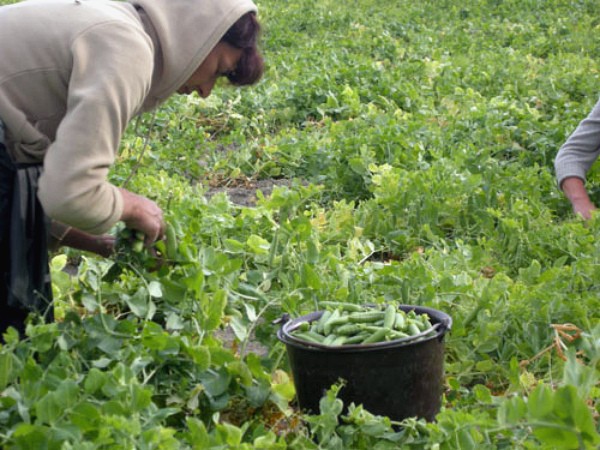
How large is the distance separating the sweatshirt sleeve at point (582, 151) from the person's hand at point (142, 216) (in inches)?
95.2

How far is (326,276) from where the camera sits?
3803mm

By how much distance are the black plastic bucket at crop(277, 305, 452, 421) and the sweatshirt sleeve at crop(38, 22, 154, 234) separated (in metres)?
0.72

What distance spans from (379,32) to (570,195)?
27.2 feet

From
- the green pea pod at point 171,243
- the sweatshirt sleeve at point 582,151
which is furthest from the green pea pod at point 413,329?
the sweatshirt sleeve at point 582,151

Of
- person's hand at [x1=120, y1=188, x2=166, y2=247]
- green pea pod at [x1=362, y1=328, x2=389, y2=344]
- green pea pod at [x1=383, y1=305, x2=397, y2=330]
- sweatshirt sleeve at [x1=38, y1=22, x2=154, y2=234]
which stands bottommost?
green pea pod at [x1=362, y1=328, x2=389, y2=344]

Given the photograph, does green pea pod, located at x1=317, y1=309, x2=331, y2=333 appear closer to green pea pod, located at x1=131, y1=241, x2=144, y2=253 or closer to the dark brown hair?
green pea pod, located at x1=131, y1=241, x2=144, y2=253

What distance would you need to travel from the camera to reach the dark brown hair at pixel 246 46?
2971mm

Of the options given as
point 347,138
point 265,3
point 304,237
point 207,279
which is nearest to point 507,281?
point 304,237

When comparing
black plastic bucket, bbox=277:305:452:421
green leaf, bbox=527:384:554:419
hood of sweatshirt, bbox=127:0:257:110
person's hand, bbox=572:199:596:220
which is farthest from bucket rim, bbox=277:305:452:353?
person's hand, bbox=572:199:596:220

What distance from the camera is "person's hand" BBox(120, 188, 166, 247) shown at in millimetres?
2887

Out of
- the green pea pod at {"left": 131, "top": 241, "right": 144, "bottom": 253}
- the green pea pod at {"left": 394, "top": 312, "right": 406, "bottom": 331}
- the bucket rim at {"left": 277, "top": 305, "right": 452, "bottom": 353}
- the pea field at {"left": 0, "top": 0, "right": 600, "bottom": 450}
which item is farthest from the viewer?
the green pea pod at {"left": 131, "top": 241, "right": 144, "bottom": 253}

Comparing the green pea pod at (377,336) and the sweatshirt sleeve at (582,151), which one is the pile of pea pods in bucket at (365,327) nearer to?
the green pea pod at (377,336)

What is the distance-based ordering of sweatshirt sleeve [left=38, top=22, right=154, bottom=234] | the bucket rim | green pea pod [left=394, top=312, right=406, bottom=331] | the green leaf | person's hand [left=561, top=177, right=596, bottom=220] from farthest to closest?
person's hand [left=561, top=177, right=596, bottom=220] < green pea pod [left=394, top=312, right=406, bottom=331] < the bucket rim < sweatshirt sleeve [left=38, top=22, right=154, bottom=234] < the green leaf

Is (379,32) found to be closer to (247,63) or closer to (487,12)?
(487,12)
